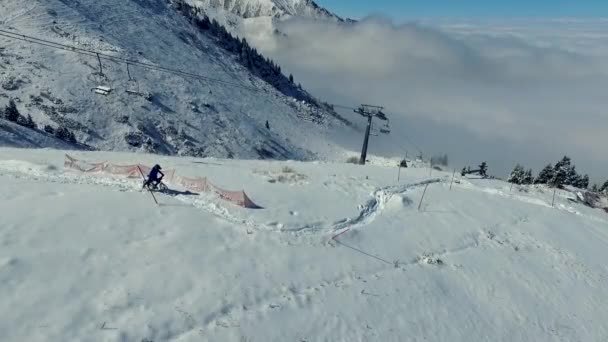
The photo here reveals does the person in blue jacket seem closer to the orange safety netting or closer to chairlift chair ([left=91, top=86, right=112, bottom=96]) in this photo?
the orange safety netting

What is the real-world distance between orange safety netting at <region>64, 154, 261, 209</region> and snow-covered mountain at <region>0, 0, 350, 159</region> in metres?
52.7

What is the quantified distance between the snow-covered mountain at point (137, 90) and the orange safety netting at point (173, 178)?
173ft

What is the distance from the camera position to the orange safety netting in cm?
2581

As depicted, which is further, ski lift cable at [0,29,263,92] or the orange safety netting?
ski lift cable at [0,29,263,92]

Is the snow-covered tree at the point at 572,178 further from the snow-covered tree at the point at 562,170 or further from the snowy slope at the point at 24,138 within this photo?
the snowy slope at the point at 24,138

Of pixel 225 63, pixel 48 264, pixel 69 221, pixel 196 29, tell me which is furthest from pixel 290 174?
pixel 196 29

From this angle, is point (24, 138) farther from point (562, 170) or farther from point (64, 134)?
point (562, 170)

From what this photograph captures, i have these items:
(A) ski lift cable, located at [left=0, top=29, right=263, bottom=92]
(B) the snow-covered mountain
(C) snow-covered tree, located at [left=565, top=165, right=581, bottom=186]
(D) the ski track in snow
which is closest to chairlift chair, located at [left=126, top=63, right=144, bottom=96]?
(B) the snow-covered mountain

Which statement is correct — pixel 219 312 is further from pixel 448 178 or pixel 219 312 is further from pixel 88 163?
pixel 448 178

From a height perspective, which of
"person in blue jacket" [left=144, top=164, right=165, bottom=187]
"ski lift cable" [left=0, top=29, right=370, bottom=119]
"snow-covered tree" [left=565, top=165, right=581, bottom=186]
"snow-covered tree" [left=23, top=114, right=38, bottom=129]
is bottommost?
"snow-covered tree" [left=23, top=114, right=38, bottom=129]

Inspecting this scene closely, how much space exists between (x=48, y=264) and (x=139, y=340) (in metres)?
5.60

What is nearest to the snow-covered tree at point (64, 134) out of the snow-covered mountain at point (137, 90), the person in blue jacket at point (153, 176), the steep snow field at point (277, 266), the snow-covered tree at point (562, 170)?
the snow-covered mountain at point (137, 90)

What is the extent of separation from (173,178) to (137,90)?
80.8 metres

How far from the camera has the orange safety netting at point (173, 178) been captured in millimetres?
25811
